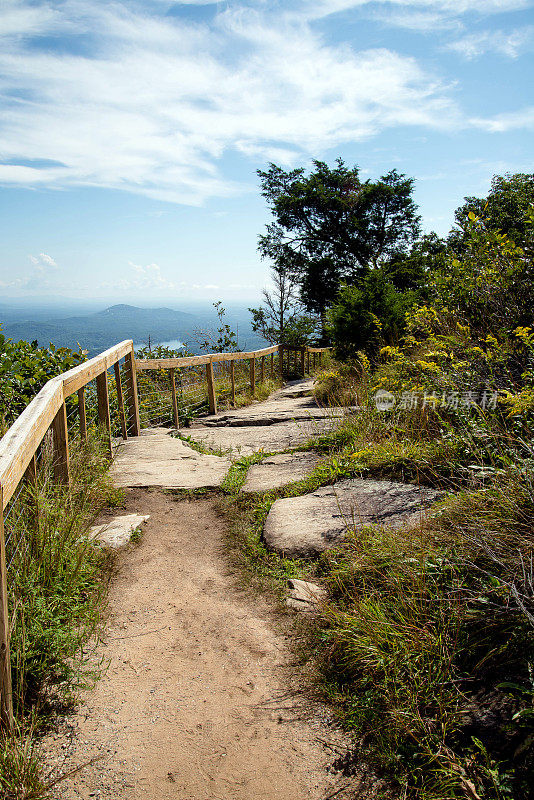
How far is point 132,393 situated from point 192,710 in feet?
18.1

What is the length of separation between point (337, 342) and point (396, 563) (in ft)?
29.5

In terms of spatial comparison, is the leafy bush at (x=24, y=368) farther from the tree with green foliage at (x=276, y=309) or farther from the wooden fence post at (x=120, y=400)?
the tree with green foliage at (x=276, y=309)

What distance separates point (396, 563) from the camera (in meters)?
2.64

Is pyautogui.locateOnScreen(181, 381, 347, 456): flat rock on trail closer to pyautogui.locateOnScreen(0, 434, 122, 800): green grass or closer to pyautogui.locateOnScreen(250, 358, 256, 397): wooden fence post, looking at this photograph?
pyautogui.locateOnScreen(250, 358, 256, 397): wooden fence post

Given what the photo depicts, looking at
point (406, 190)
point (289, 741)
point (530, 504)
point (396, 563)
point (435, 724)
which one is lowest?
point (289, 741)

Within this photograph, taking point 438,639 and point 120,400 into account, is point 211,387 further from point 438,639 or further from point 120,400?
point 438,639

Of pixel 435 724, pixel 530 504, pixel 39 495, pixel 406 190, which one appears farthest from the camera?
pixel 406 190

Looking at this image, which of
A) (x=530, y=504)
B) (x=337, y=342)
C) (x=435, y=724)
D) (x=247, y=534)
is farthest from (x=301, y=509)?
(x=337, y=342)

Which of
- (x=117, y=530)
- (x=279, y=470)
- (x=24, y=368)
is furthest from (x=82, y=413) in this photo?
(x=279, y=470)

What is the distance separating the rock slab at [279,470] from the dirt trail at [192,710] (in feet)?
4.69

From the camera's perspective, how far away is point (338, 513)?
3662 mm

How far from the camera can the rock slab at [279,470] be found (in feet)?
15.3

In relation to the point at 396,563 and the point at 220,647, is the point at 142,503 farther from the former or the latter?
the point at 396,563

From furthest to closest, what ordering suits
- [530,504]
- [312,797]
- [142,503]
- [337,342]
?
[337,342] < [142,503] < [530,504] < [312,797]
